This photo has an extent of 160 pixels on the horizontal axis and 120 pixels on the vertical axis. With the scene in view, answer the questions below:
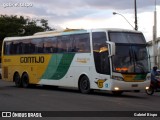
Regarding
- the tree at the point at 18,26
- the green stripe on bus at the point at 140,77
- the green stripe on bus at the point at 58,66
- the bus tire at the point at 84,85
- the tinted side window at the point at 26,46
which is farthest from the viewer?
the tree at the point at 18,26

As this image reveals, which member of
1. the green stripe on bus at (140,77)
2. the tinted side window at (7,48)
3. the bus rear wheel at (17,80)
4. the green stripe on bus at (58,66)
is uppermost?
the tinted side window at (7,48)

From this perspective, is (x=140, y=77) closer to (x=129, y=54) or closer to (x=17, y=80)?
(x=129, y=54)

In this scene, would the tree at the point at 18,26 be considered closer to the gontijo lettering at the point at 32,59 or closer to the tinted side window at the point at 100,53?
the gontijo lettering at the point at 32,59

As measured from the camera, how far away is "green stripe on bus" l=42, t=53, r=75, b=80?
2417cm

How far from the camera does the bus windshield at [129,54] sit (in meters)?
21.0

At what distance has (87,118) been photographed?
12086 millimetres

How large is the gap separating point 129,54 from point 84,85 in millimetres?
3195

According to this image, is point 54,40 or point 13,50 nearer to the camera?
point 54,40

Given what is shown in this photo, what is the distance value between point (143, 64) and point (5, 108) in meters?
9.24

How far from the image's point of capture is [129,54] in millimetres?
21266

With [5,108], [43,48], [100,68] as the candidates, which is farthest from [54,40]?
[5,108]

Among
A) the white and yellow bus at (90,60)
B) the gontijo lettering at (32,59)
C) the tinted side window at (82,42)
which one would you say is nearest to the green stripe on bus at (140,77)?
the white and yellow bus at (90,60)

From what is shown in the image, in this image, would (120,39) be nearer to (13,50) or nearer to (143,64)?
(143,64)

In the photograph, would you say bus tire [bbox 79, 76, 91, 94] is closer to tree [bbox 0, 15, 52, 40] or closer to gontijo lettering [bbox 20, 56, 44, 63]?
gontijo lettering [bbox 20, 56, 44, 63]
